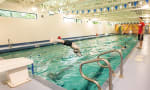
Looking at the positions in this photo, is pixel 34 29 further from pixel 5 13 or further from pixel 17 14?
pixel 5 13

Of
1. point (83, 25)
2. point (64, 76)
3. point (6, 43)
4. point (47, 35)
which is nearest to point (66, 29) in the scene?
point (47, 35)

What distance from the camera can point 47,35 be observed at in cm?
906

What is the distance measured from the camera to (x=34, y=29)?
26.2 feet

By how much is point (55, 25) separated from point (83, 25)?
5.26 meters

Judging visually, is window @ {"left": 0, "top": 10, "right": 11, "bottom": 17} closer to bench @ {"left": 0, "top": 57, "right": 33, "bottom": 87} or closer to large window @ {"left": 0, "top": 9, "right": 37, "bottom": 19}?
large window @ {"left": 0, "top": 9, "right": 37, "bottom": 19}

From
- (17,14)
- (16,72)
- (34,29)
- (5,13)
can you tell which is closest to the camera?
(16,72)

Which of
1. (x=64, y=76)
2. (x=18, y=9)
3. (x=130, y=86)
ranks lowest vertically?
(x=64, y=76)

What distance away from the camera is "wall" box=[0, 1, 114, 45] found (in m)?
6.43

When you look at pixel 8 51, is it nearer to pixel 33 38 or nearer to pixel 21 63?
pixel 33 38

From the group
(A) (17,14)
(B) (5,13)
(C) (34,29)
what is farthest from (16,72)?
(C) (34,29)

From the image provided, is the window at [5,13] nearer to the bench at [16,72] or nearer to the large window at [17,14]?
the large window at [17,14]

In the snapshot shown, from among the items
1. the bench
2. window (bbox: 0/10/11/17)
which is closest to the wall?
window (bbox: 0/10/11/17)

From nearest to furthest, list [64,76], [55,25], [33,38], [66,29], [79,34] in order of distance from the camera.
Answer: [64,76], [33,38], [55,25], [66,29], [79,34]

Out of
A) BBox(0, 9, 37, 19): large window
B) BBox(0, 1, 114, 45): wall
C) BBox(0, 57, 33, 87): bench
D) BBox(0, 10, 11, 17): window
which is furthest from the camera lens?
BBox(0, 1, 114, 45): wall
